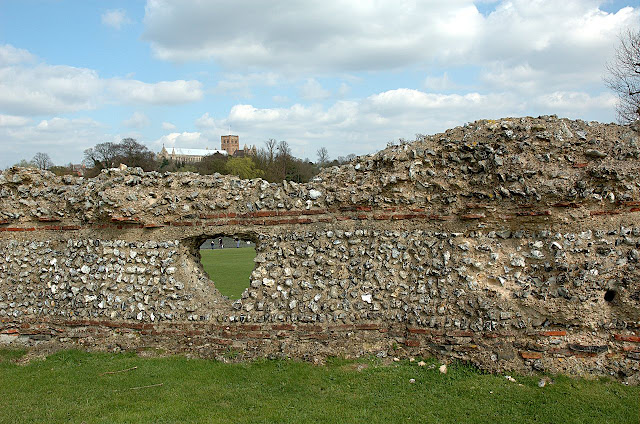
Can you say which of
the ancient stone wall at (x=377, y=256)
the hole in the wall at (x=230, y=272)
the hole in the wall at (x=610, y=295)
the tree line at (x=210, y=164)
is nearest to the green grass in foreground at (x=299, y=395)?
the ancient stone wall at (x=377, y=256)

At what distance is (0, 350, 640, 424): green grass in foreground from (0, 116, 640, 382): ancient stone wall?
1.29 feet

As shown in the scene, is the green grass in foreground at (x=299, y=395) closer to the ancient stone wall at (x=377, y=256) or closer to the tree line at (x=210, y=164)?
the ancient stone wall at (x=377, y=256)

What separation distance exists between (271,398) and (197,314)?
217 centimetres

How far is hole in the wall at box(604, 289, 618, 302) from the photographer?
19.2 feet

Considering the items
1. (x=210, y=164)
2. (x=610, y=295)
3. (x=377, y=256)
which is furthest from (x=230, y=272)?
(x=210, y=164)

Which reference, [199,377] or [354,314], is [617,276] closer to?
[354,314]

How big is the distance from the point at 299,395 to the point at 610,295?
171 inches

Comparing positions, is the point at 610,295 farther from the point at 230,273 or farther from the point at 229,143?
the point at 229,143

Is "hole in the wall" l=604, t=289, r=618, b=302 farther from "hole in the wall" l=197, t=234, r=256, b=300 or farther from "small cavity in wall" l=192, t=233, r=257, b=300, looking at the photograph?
"hole in the wall" l=197, t=234, r=256, b=300

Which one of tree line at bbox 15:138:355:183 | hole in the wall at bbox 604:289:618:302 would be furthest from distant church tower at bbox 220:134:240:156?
hole in the wall at bbox 604:289:618:302

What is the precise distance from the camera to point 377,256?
6668 mm

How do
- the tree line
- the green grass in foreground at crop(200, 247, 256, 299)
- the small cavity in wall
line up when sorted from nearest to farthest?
1. the small cavity in wall
2. the green grass in foreground at crop(200, 247, 256, 299)
3. the tree line

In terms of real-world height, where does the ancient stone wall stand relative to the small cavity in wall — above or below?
above

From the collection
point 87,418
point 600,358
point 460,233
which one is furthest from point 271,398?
point 600,358
